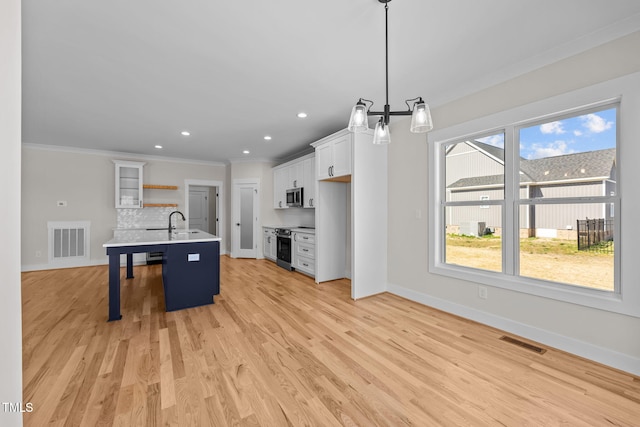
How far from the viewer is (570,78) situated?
231 centimetres

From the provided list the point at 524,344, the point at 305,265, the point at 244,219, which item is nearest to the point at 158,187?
the point at 244,219

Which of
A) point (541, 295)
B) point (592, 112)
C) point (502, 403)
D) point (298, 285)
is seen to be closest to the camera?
point (502, 403)

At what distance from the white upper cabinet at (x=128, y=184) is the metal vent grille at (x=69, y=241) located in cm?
85

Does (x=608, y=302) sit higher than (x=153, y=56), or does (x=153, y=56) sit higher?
(x=153, y=56)

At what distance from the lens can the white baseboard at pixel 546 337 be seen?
6.74 feet

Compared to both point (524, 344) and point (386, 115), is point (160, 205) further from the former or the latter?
point (524, 344)

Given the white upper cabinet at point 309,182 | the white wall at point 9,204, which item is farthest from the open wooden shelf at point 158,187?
the white wall at point 9,204

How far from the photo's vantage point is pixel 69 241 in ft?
18.4

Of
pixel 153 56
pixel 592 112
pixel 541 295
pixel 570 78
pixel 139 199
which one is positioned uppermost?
pixel 153 56

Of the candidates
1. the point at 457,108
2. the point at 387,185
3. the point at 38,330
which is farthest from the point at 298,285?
the point at 457,108

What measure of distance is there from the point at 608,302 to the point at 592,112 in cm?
157

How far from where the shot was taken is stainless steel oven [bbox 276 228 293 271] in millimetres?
5486

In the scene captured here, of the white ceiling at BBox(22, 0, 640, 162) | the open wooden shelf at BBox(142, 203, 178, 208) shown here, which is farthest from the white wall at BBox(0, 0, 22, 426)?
the open wooden shelf at BBox(142, 203, 178, 208)

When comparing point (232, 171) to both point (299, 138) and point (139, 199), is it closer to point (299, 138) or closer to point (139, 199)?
point (139, 199)
